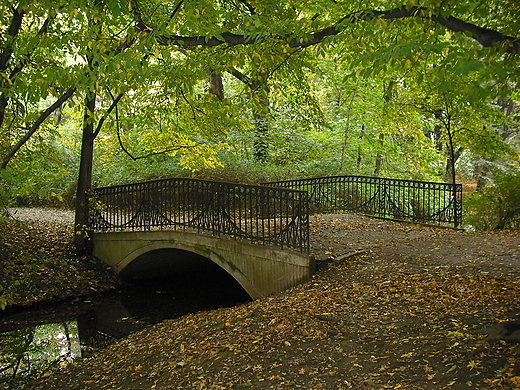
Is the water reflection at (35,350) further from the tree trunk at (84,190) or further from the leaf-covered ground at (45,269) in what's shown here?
the tree trunk at (84,190)

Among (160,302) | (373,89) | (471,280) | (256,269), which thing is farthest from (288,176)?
(471,280)

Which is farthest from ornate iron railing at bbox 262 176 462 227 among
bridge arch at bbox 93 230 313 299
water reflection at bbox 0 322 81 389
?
water reflection at bbox 0 322 81 389

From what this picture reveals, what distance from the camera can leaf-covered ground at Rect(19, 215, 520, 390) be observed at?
4.42 meters

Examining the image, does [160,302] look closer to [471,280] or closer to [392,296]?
[392,296]

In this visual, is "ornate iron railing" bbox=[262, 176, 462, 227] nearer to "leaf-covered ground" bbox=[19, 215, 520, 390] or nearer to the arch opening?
the arch opening

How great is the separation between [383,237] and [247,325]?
208 inches

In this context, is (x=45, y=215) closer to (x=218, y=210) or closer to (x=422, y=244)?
(x=218, y=210)

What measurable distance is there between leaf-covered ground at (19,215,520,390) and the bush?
10.1 ft

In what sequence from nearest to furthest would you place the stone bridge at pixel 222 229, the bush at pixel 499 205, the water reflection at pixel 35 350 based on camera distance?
the water reflection at pixel 35 350, the stone bridge at pixel 222 229, the bush at pixel 499 205

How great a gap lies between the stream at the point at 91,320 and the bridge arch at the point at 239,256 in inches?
52.7

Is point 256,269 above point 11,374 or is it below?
above

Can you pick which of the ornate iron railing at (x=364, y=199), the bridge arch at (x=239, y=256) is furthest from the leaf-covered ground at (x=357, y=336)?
the ornate iron railing at (x=364, y=199)

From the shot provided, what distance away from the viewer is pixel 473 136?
13312mm

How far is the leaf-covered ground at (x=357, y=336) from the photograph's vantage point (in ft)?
14.5
